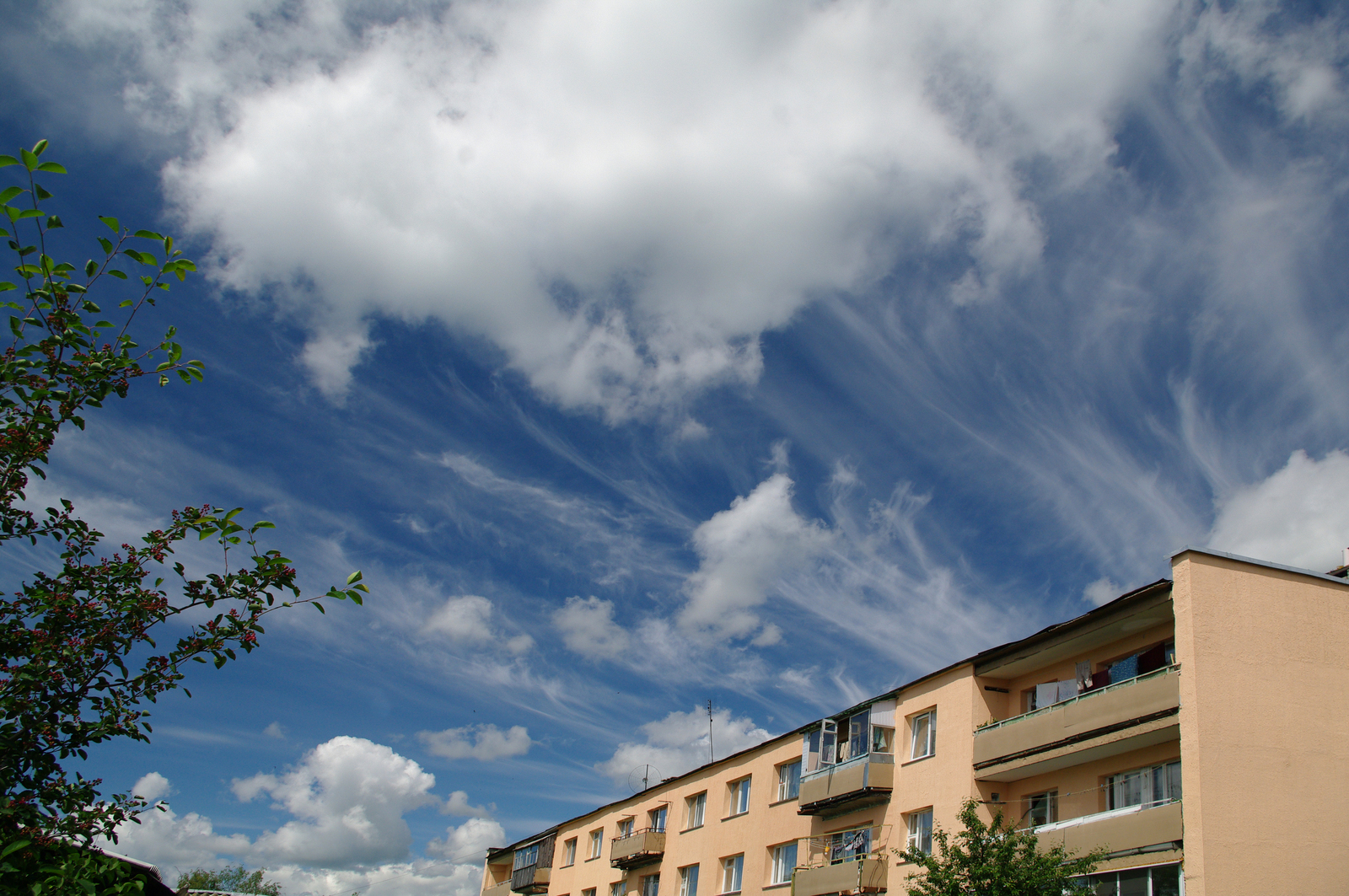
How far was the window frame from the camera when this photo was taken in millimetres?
31000

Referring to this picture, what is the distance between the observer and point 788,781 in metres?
38.9

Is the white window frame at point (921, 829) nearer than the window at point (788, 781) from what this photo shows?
Yes

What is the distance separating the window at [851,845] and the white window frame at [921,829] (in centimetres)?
175

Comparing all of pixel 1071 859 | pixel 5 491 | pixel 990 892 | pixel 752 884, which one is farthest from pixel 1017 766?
pixel 5 491

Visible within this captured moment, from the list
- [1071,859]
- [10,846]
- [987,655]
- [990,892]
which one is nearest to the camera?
[10,846]

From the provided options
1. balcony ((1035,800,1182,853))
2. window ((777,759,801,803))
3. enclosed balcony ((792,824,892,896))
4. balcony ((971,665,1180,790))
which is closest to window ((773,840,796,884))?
enclosed balcony ((792,824,892,896))

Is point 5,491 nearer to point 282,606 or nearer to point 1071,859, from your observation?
point 282,606

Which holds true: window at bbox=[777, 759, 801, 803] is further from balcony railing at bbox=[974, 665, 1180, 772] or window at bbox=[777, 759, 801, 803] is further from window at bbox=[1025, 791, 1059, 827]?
window at bbox=[1025, 791, 1059, 827]

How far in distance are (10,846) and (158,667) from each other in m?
1.56

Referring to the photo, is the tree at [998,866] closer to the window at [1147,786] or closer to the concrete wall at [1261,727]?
the window at [1147,786]

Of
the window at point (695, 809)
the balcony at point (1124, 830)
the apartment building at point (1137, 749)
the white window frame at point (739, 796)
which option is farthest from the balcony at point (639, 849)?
the balcony at point (1124, 830)

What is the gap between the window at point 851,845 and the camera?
31819 mm

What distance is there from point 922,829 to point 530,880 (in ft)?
119

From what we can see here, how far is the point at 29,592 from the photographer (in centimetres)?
627
